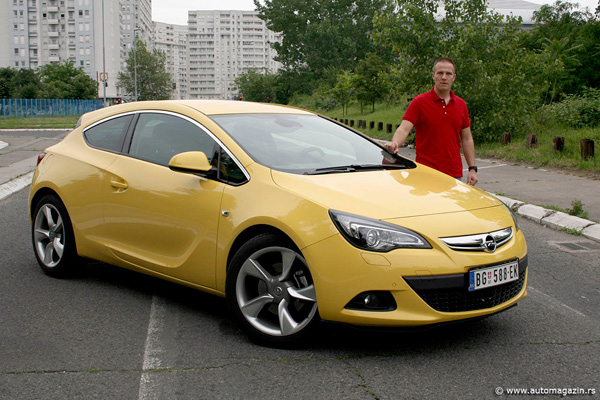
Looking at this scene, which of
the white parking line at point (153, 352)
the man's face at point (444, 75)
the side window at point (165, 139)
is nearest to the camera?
the white parking line at point (153, 352)

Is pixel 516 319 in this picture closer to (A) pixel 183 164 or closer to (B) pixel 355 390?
(B) pixel 355 390

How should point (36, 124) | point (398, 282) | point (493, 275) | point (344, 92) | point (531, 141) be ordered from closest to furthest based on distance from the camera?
point (398, 282), point (493, 275), point (531, 141), point (36, 124), point (344, 92)

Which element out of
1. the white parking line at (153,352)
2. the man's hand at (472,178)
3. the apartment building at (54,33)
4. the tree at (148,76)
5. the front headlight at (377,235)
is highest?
the apartment building at (54,33)

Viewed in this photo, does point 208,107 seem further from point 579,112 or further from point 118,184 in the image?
point 579,112

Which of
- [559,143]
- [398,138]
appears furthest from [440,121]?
[559,143]

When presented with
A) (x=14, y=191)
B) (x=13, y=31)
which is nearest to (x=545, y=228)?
(x=14, y=191)

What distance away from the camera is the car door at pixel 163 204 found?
4.15 meters

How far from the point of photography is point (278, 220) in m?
3.65

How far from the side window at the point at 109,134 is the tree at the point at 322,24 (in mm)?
66586

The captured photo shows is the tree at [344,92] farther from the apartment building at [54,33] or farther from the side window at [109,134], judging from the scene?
the apartment building at [54,33]

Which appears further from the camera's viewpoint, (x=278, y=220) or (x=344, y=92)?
(x=344, y=92)

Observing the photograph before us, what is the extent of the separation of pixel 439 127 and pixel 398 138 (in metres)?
0.49

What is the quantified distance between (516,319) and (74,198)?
3.54 meters

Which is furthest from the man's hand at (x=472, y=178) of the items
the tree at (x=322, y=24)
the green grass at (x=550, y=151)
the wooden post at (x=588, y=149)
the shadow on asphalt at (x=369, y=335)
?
the tree at (x=322, y=24)
